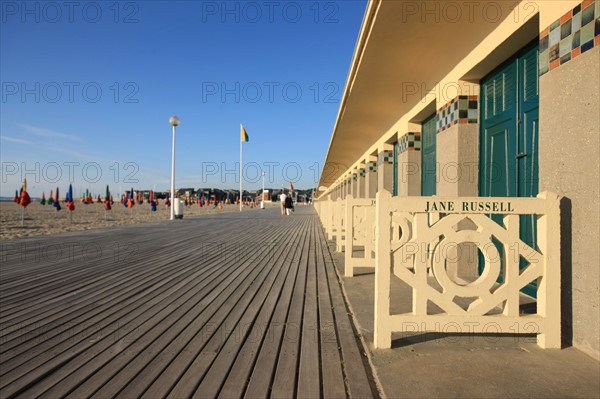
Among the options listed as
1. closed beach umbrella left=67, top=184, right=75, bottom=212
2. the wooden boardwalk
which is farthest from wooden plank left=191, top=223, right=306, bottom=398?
closed beach umbrella left=67, top=184, right=75, bottom=212

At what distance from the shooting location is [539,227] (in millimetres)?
2305

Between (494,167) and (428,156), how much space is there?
8.26 ft

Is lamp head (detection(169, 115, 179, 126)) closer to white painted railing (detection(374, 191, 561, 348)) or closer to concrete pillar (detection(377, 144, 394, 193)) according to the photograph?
concrete pillar (detection(377, 144, 394, 193))

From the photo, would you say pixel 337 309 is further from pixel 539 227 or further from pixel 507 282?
pixel 539 227

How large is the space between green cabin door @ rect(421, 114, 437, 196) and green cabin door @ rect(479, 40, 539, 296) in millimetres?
1835

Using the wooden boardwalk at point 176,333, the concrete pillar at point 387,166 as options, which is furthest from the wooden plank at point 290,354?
the concrete pillar at point 387,166

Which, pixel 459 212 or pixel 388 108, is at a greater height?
pixel 388 108

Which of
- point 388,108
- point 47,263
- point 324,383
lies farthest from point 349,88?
point 47,263

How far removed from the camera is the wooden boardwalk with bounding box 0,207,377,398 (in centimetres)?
183

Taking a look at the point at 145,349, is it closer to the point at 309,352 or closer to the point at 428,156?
the point at 309,352

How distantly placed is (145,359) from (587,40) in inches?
139

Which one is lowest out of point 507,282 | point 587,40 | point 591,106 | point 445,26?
point 507,282

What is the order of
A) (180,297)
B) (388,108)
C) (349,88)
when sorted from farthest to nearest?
(388,108), (349,88), (180,297)

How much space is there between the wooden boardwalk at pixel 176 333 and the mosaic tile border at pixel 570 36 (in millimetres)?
2544
